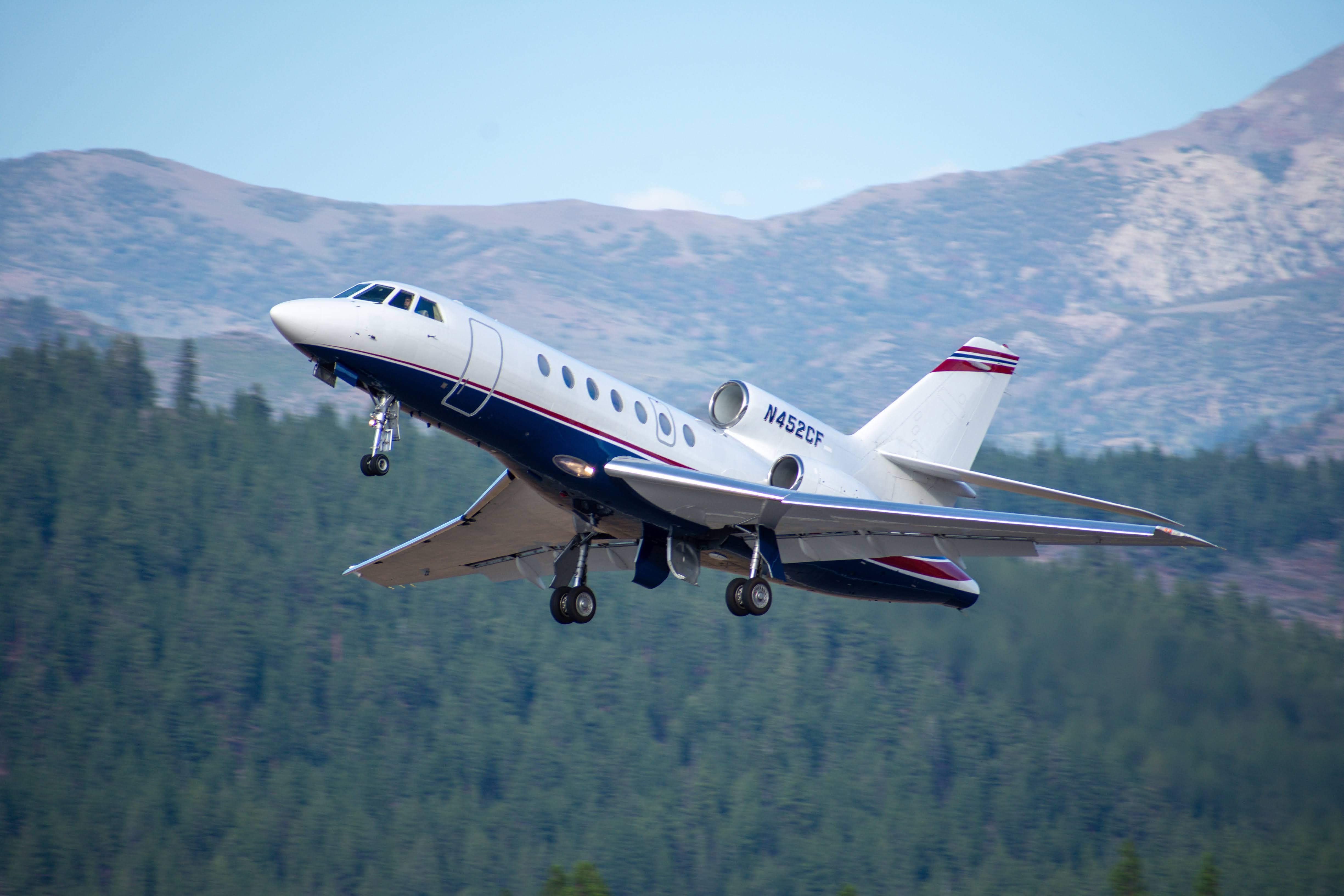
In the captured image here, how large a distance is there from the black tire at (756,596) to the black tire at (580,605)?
2.41m

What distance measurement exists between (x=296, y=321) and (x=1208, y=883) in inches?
2049

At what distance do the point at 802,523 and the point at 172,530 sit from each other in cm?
9377

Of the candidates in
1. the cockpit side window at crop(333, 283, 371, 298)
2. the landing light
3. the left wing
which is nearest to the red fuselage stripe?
the left wing

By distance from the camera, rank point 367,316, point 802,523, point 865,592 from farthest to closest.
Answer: point 865,592 → point 802,523 → point 367,316

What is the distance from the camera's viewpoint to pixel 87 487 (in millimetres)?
102250

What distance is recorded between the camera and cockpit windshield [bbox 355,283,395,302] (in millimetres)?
17234

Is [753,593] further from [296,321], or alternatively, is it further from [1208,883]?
[1208,883]

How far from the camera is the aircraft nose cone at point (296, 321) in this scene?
1641 centimetres

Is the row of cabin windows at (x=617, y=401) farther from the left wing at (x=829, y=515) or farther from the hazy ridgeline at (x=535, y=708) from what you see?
the hazy ridgeline at (x=535, y=708)

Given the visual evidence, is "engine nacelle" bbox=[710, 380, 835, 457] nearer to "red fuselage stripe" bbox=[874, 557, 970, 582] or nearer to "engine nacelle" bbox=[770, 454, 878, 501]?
"engine nacelle" bbox=[770, 454, 878, 501]

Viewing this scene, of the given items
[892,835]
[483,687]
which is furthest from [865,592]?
[483,687]

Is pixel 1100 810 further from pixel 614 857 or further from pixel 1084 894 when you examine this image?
pixel 614 857

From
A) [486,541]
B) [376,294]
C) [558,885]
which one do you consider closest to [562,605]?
[486,541]

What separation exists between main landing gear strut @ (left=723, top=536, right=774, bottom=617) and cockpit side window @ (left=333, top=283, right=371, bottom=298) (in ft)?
23.8
